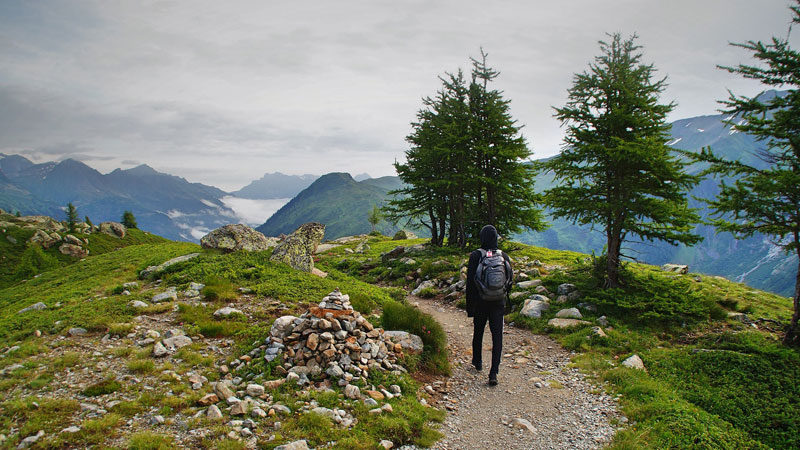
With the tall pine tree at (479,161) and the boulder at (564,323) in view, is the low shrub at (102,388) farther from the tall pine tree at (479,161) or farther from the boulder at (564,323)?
the tall pine tree at (479,161)

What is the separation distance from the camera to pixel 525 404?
8445 millimetres

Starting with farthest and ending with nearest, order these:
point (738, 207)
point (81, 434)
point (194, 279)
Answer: point (194, 279) < point (738, 207) < point (81, 434)

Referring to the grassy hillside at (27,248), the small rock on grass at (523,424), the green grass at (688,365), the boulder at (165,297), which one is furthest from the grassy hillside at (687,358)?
the grassy hillside at (27,248)

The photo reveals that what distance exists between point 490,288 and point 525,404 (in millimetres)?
2826

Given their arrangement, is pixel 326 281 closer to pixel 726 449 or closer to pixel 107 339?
pixel 107 339

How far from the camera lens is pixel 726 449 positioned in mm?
6605

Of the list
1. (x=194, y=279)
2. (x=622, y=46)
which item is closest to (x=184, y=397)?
(x=194, y=279)

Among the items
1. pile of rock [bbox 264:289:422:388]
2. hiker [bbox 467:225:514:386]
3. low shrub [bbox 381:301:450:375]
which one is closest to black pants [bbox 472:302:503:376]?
hiker [bbox 467:225:514:386]

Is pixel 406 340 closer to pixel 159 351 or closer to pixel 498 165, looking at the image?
pixel 159 351

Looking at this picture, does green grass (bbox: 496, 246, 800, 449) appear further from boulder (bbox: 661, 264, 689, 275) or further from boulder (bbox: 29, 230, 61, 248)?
boulder (bbox: 29, 230, 61, 248)

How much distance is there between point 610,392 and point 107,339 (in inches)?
519

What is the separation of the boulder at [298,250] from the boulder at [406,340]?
9280 mm

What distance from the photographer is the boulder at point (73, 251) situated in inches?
2837

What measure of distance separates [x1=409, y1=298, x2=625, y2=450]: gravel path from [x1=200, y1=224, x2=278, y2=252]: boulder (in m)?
13.5
